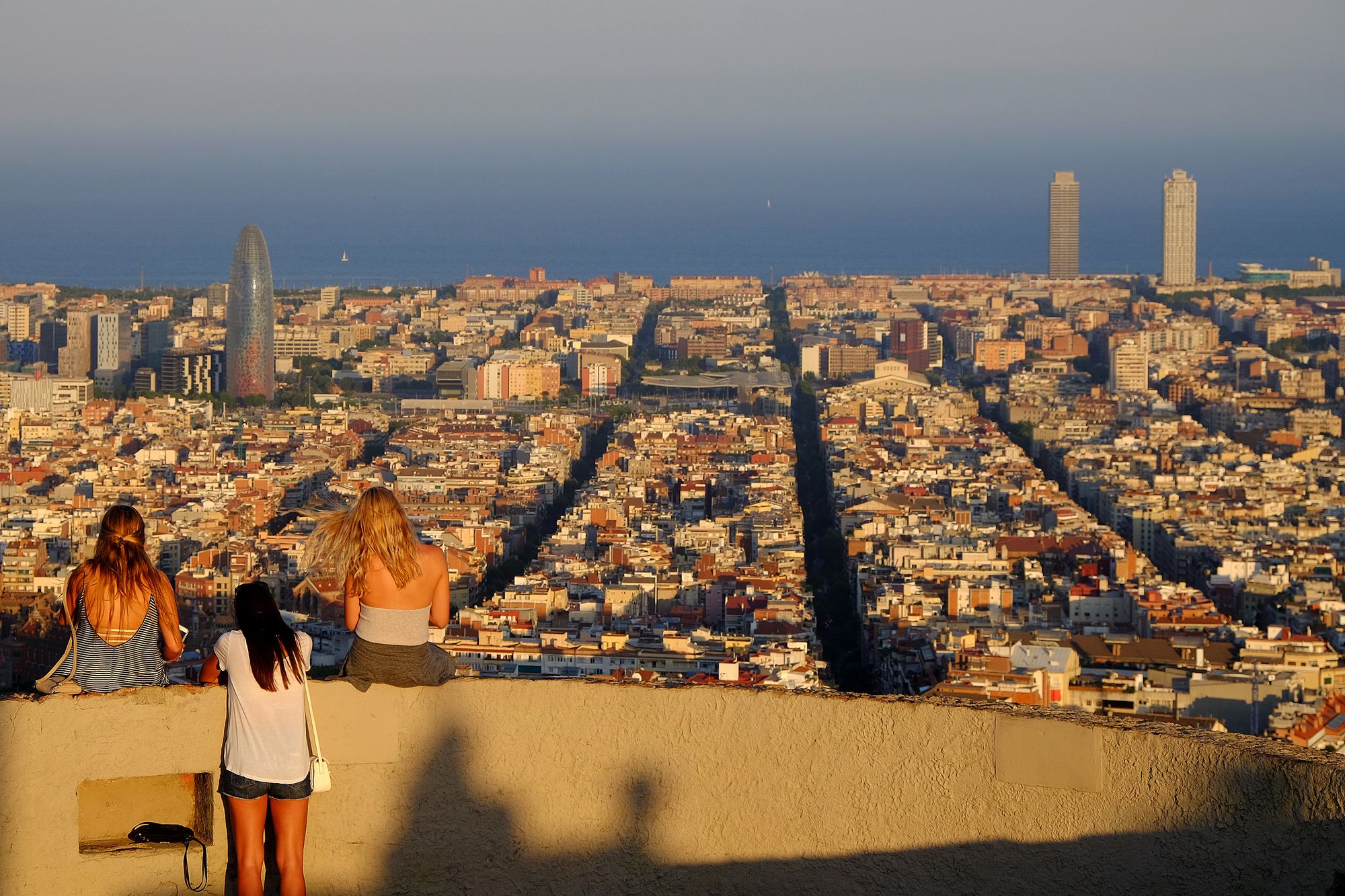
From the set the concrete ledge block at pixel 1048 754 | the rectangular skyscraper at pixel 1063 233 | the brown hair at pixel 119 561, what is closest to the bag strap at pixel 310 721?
the brown hair at pixel 119 561

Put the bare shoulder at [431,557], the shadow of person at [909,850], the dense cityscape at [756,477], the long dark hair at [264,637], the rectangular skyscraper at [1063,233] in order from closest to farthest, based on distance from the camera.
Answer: the shadow of person at [909,850] < the long dark hair at [264,637] < the bare shoulder at [431,557] < the dense cityscape at [756,477] < the rectangular skyscraper at [1063,233]

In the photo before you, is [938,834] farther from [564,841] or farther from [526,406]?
[526,406]

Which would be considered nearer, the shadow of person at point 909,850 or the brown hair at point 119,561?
the shadow of person at point 909,850

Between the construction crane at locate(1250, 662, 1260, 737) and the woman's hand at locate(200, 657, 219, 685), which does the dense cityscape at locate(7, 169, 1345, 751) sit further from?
the woman's hand at locate(200, 657, 219, 685)

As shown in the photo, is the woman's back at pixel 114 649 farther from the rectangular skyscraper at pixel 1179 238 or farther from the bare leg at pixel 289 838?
the rectangular skyscraper at pixel 1179 238

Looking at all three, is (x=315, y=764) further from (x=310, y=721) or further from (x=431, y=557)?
(x=431, y=557)

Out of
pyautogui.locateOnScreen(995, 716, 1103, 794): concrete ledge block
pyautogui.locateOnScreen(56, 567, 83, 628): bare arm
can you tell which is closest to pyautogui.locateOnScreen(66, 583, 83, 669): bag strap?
pyautogui.locateOnScreen(56, 567, 83, 628): bare arm

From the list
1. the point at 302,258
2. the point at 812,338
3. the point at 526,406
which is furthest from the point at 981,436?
the point at 302,258
